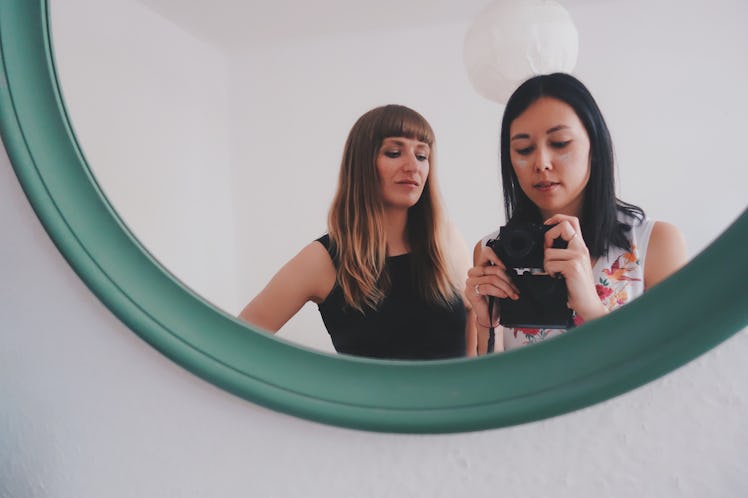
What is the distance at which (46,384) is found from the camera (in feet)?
1.89

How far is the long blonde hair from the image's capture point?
17.3 inches

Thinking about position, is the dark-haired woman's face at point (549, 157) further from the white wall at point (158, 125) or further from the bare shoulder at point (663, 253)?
the white wall at point (158, 125)

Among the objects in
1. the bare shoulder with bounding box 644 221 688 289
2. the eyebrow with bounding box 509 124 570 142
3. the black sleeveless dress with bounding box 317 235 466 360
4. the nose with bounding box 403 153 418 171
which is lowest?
the black sleeveless dress with bounding box 317 235 466 360

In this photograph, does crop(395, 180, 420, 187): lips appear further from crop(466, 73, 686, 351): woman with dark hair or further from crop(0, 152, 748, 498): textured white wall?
crop(0, 152, 748, 498): textured white wall

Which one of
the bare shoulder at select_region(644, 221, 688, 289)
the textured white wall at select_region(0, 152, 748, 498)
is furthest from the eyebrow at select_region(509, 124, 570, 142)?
the textured white wall at select_region(0, 152, 748, 498)

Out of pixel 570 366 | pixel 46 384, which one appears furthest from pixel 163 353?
pixel 570 366

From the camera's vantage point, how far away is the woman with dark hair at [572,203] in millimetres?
395

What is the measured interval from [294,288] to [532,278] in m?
0.22

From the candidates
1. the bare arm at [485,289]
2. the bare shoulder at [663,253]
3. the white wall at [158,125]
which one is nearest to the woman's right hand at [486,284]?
the bare arm at [485,289]

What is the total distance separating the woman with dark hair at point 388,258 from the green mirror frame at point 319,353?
3 centimetres

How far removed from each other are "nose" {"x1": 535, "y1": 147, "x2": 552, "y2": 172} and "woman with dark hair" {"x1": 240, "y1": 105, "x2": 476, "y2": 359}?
0.28ft

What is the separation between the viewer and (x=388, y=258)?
47 cm

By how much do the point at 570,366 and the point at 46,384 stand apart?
0.57 m

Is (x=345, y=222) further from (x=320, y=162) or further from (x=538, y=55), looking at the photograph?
(x=538, y=55)
